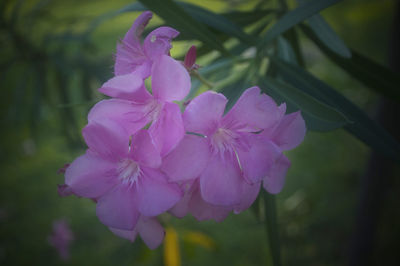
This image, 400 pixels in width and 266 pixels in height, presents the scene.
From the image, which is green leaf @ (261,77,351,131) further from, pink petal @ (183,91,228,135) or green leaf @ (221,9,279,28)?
green leaf @ (221,9,279,28)

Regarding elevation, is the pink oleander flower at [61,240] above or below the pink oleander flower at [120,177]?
Result: below

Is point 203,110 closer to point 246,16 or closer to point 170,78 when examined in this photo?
point 170,78

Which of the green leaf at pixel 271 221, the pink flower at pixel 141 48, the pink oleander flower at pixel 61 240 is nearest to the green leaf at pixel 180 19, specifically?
the pink flower at pixel 141 48

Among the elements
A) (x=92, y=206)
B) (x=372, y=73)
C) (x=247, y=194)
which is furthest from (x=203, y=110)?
(x=92, y=206)

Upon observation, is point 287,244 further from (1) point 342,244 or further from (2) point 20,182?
(2) point 20,182

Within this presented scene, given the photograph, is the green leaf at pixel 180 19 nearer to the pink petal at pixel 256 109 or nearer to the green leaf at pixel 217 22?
the green leaf at pixel 217 22

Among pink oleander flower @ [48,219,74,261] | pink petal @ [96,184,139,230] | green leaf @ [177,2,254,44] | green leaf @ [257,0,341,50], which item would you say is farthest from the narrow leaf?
pink oleander flower @ [48,219,74,261]

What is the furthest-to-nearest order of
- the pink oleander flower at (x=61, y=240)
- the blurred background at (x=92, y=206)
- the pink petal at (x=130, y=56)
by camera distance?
the pink oleander flower at (x=61, y=240) < the blurred background at (x=92, y=206) < the pink petal at (x=130, y=56)
